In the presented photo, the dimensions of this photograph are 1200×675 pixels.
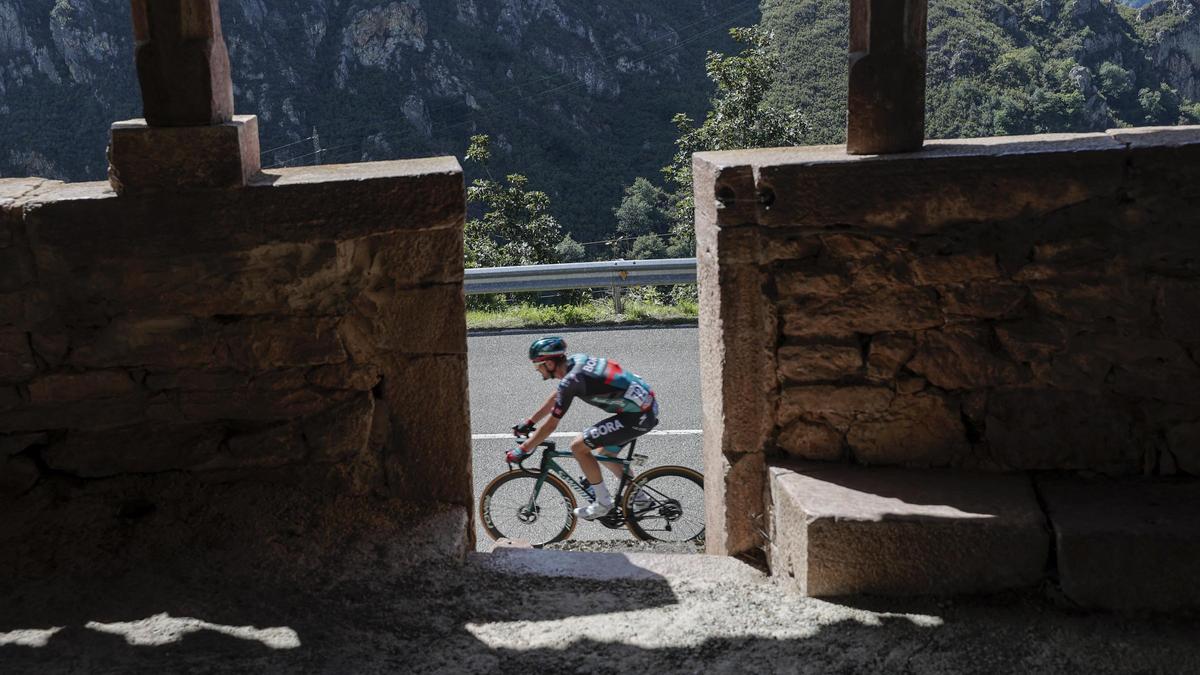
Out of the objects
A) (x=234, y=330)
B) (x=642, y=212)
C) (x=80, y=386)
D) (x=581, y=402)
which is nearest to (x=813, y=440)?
Result: (x=234, y=330)

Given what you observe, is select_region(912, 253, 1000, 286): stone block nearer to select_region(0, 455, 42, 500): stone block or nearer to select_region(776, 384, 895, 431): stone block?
select_region(776, 384, 895, 431): stone block

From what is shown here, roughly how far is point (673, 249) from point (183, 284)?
55.8 ft

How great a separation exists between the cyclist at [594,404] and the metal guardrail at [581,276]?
15.1ft

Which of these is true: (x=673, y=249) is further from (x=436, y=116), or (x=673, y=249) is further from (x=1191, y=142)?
(x=436, y=116)

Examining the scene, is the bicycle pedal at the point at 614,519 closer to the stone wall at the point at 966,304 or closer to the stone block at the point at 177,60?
the stone wall at the point at 966,304

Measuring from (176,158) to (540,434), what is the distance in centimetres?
262

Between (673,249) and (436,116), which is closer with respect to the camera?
(673,249)

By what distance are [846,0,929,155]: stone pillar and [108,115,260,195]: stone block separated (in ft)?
5.77

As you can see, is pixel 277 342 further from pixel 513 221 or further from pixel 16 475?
pixel 513 221

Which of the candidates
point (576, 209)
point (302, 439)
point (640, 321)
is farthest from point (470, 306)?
point (576, 209)

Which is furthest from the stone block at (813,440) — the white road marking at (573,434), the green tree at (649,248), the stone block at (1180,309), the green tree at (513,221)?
the green tree at (649,248)

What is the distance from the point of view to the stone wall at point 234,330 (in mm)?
2902

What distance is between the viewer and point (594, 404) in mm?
5344

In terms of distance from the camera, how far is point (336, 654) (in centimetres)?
248
